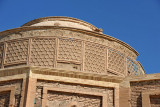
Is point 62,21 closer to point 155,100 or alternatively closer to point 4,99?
point 4,99

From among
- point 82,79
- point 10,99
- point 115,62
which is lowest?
point 10,99

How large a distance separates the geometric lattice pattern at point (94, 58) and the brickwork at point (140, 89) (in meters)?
2.66

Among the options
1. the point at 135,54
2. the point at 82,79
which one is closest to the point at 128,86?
the point at 82,79

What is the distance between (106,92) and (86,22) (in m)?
5.53

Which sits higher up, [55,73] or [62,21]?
[62,21]

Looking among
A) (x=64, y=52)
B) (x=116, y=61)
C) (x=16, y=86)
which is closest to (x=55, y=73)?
(x=16, y=86)

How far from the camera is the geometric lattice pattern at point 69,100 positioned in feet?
33.5

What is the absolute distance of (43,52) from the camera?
12953mm

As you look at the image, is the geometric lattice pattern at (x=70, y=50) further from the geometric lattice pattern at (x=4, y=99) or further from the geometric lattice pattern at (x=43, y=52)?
the geometric lattice pattern at (x=4, y=99)

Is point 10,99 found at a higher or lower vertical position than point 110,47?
lower

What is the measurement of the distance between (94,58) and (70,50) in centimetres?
96

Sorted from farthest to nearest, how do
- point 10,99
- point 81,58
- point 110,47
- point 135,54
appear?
point 135,54 < point 110,47 < point 81,58 < point 10,99

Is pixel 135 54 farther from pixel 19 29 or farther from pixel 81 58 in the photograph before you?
pixel 19 29

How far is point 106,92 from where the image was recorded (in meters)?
10.6
